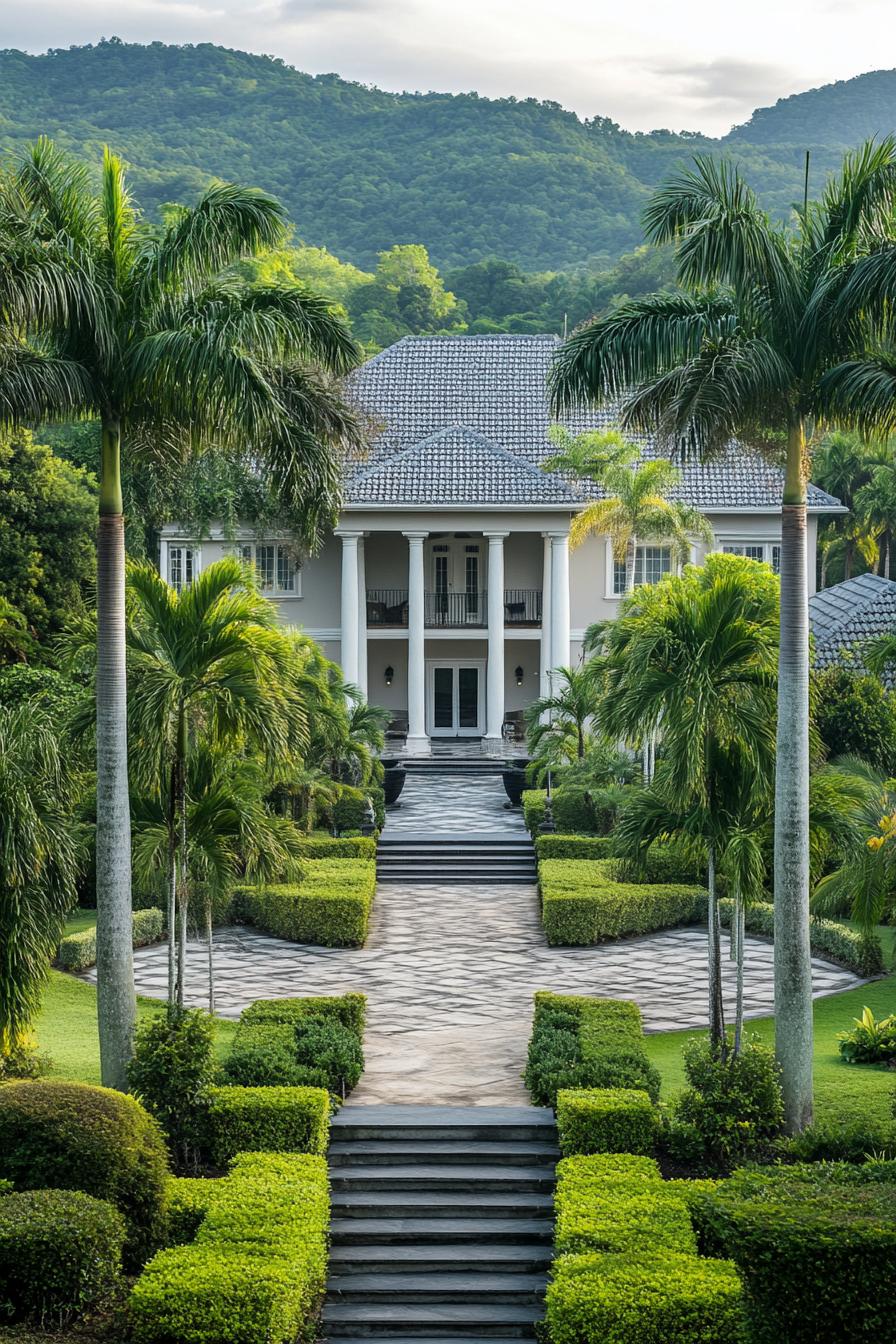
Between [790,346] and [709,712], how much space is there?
3.23m

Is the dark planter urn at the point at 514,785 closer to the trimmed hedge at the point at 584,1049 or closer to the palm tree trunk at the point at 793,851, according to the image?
the trimmed hedge at the point at 584,1049

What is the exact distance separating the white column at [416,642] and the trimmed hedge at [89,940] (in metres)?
16.3

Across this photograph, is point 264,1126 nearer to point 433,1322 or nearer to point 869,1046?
point 433,1322

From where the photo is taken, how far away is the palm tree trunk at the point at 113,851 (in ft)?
42.1

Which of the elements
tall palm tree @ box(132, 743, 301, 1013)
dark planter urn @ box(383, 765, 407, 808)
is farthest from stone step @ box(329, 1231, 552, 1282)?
dark planter urn @ box(383, 765, 407, 808)

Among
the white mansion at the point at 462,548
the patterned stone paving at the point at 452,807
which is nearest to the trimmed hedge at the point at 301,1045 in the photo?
the patterned stone paving at the point at 452,807

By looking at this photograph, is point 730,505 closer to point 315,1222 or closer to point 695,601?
point 695,601

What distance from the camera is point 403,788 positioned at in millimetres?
34469

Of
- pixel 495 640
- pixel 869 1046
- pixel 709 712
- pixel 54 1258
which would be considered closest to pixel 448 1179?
pixel 54 1258

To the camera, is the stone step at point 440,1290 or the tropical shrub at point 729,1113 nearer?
the stone step at point 440,1290

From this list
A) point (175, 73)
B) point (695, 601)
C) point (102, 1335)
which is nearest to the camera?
point (102, 1335)

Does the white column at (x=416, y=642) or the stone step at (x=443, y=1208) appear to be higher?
the white column at (x=416, y=642)

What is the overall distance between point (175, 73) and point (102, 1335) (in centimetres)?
8204

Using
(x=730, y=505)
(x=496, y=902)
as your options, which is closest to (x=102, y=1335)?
(x=496, y=902)
